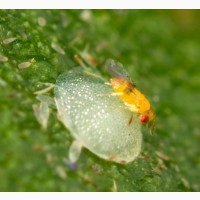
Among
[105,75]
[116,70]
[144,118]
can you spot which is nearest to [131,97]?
[144,118]

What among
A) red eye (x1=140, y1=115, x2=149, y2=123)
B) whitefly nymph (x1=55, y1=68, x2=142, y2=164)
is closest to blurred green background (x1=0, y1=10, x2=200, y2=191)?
whitefly nymph (x1=55, y1=68, x2=142, y2=164)

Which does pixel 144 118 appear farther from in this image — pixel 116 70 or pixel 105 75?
pixel 105 75

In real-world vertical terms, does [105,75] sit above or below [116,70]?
below

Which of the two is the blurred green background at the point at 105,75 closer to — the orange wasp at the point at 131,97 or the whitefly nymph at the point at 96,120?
the whitefly nymph at the point at 96,120

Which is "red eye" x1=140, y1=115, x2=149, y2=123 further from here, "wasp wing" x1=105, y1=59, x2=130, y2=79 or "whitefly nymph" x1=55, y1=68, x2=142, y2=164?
"wasp wing" x1=105, y1=59, x2=130, y2=79

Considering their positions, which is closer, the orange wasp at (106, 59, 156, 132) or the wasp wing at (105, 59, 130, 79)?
the orange wasp at (106, 59, 156, 132)
